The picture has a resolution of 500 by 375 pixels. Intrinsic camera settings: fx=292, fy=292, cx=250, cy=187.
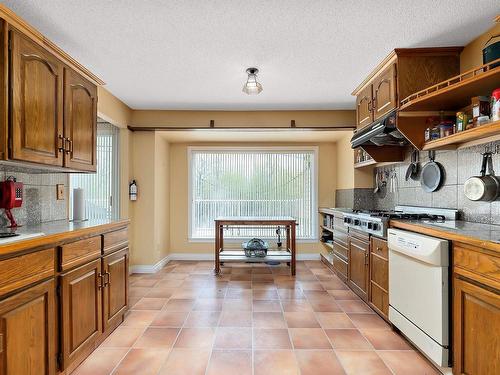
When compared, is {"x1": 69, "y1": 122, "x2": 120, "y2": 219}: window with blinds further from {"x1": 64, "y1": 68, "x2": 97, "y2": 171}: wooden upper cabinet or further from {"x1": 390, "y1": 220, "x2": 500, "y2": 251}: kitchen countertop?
{"x1": 390, "y1": 220, "x2": 500, "y2": 251}: kitchen countertop

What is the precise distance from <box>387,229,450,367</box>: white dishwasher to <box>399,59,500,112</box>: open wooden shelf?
1.02m

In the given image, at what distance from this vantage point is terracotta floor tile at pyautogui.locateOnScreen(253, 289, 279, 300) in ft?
10.7

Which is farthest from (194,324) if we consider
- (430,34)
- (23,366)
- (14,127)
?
(430,34)

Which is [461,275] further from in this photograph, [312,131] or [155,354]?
[312,131]

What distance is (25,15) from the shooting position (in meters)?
1.95

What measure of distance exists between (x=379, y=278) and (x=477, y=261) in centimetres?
117

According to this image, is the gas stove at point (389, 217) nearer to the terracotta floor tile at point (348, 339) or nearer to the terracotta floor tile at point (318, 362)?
the terracotta floor tile at point (348, 339)

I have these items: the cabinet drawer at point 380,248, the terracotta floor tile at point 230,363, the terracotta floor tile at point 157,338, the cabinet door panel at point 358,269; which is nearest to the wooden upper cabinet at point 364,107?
the cabinet drawer at point 380,248

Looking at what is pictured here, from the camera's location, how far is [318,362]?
2.02 m

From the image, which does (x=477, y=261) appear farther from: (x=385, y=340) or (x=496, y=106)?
(x=385, y=340)

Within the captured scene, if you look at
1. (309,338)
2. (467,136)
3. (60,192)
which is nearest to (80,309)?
(60,192)

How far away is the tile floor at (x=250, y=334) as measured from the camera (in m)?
1.96

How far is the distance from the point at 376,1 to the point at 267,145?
10.8 feet

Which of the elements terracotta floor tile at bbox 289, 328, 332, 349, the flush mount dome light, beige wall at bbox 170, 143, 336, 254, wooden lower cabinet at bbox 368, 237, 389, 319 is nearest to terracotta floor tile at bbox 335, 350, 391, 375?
terracotta floor tile at bbox 289, 328, 332, 349
